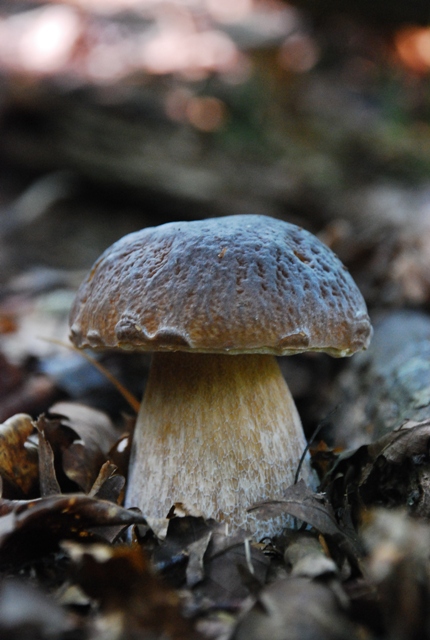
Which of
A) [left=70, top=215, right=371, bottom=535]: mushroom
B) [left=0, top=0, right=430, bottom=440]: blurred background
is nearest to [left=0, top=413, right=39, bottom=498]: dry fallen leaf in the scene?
[left=70, top=215, right=371, bottom=535]: mushroom

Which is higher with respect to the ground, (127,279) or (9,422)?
(127,279)

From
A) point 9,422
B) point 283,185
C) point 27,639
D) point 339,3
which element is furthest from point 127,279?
point 339,3

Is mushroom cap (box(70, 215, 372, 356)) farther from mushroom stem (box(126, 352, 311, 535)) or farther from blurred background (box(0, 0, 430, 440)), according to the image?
blurred background (box(0, 0, 430, 440))

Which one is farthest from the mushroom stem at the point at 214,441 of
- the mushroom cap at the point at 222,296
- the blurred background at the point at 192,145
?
the blurred background at the point at 192,145

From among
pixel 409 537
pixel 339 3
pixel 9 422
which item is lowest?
pixel 9 422

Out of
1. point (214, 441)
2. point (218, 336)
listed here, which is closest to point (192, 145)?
point (214, 441)

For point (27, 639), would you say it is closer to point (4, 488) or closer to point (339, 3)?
point (4, 488)
